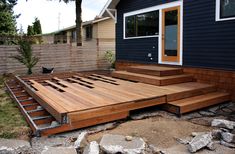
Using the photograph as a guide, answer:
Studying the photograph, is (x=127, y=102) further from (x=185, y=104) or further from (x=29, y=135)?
(x=29, y=135)

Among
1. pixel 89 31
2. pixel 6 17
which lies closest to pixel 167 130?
pixel 6 17

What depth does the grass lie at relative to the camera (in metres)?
3.61

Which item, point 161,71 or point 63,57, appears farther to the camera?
point 63,57

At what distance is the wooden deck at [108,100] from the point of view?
376 cm

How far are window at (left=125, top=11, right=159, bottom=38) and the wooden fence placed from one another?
3.51m

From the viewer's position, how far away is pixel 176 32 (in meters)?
6.95

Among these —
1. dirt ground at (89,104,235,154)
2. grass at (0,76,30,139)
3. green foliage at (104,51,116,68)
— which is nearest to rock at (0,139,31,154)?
grass at (0,76,30,139)

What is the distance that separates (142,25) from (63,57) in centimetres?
474

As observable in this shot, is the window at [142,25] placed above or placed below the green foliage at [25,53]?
above

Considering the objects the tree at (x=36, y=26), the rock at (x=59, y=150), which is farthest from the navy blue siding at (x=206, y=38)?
the tree at (x=36, y=26)

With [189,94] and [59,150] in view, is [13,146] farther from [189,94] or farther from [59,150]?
[189,94]

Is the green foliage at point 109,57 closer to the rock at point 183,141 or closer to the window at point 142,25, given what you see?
the window at point 142,25

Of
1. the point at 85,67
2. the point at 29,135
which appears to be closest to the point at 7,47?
the point at 85,67

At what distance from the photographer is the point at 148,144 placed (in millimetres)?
3271
